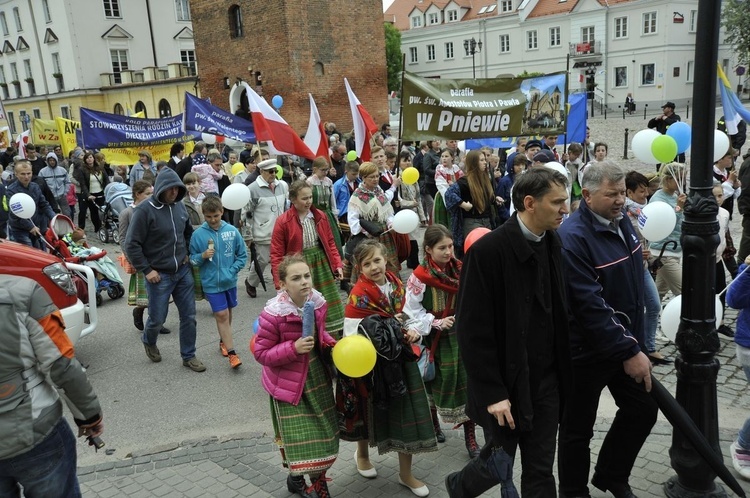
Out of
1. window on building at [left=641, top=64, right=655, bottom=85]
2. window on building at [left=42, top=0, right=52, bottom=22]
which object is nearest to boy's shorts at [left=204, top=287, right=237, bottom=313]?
window on building at [left=42, top=0, right=52, bottom=22]

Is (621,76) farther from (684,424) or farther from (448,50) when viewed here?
(684,424)

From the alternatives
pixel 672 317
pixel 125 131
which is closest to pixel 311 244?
pixel 672 317

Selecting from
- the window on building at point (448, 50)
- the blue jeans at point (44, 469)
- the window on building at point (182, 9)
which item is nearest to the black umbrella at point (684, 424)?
the blue jeans at point (44, 469)

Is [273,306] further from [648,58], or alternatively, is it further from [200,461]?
[648,58]

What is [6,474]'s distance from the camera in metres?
2.84

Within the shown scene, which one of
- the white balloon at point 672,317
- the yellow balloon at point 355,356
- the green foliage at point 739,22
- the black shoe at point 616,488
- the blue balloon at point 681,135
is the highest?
the green foliage at point 739,22

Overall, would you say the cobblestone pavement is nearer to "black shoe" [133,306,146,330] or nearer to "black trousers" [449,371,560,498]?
"black trousers" [449,371,560,498]

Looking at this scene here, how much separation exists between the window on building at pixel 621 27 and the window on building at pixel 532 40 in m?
7.73

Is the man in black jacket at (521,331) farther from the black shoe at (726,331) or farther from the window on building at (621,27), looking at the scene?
the window on building at (621,27)

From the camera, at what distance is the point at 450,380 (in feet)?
14.1

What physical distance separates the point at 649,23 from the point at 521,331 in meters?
56.6

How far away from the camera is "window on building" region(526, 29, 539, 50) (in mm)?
59625

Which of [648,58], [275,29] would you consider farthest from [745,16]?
[275,29]

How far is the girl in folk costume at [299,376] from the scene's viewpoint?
3.80m
